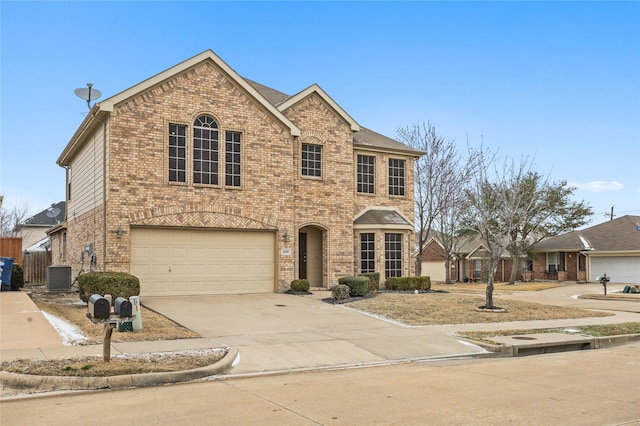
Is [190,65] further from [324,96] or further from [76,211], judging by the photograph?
[76,211]

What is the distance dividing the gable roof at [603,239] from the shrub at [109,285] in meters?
35.8

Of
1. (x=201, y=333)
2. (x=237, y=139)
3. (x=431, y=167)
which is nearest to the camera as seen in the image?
(x=201, y=333)

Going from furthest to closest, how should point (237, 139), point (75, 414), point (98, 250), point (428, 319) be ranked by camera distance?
point (237, 139) → point (98, 250) → point (428, 319) → point (75, 414)

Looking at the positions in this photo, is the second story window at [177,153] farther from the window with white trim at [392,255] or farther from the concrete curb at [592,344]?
the concrete curb at [592,344]

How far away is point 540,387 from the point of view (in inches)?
347

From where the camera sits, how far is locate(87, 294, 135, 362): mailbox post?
29.6 feet

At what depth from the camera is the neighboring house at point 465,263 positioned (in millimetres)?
50469

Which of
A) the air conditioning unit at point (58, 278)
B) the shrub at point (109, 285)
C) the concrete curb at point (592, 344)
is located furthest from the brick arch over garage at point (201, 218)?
the concrete curb at point (592, 344)

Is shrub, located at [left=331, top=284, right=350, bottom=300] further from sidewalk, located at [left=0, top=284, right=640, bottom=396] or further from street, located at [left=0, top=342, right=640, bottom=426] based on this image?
street, located at [left=0, top=342, right=640, bottom=426]

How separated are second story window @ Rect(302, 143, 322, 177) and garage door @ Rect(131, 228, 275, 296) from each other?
3.30 m

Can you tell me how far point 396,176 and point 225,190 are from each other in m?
9.05

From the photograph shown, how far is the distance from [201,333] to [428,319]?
21.9 ft

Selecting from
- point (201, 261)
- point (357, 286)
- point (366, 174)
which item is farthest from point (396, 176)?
point (201, 261)

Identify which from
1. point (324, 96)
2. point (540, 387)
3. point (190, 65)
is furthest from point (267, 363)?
point (324, 96)
